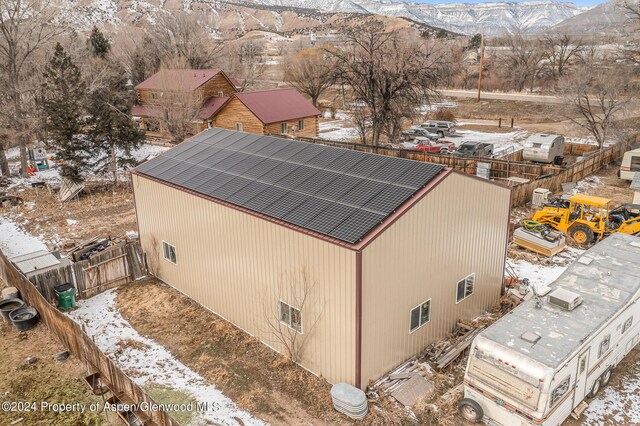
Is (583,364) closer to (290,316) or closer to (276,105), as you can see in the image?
(290,316)

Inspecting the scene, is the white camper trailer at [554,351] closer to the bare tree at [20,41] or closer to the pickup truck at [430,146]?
the pickup truck at [430,146]

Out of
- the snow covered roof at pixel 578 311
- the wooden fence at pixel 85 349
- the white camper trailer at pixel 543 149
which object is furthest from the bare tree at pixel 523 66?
the wooden fence at pixel 85 349

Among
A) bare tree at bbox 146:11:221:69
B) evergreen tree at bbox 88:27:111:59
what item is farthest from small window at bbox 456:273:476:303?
evergreen tree at bbox 88:27:111:59

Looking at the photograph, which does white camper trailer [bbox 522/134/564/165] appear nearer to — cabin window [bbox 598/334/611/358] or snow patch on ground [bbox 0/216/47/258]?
cabin window [bbox 598/334/611/358]

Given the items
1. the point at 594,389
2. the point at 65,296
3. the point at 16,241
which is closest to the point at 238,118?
the point at 16,241

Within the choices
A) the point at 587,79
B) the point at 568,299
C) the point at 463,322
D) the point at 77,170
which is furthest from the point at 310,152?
the point at 587,79

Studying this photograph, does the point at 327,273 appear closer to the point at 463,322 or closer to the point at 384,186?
the point at 384,186
